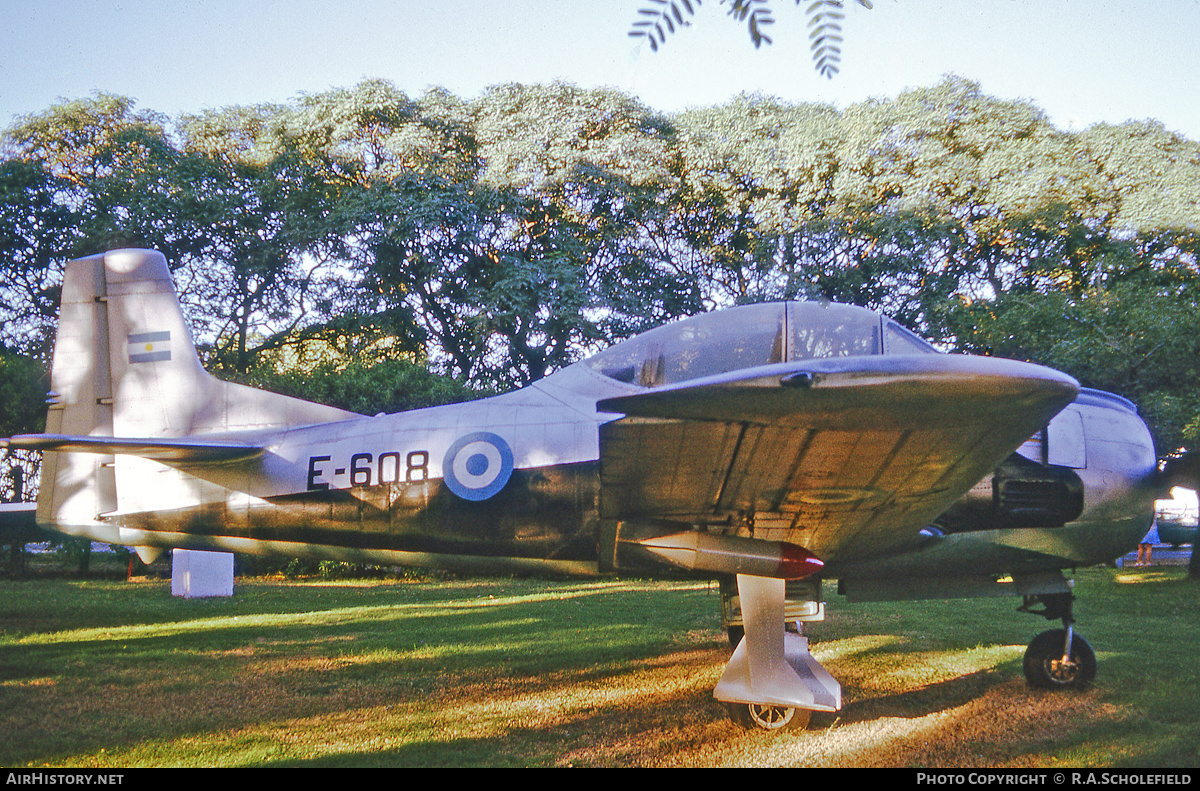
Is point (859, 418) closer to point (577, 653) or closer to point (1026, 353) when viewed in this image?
point (577, 653)

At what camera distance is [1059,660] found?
559cm

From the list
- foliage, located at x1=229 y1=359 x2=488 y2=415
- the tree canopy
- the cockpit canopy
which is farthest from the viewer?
the tree canopy

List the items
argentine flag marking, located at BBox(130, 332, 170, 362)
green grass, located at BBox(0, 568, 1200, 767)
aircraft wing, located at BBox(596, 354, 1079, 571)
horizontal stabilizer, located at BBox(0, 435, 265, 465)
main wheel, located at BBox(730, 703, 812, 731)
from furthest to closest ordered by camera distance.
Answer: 1. argentine flag marking, located at BBox(130, 332, 170, 362)
2. main wheel, located at BBox(730, 703, 812, 731)
3. green grass, located at BBox(0, 568, 1200, 767)
4. horizontal stabilizer, located at BBox(0, 435, 265, 465)
5. aircraft wing, located at BBox(596, 354, 1079, 571)

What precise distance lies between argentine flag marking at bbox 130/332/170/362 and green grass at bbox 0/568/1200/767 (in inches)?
106

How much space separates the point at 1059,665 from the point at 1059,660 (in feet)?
0.20

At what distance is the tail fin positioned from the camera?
5598 millimetres

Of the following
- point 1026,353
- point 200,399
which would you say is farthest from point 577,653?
point 1026,353

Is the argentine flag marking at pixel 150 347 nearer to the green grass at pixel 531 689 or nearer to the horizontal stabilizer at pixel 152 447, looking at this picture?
the horizontal stabilizer at pixel 152 447

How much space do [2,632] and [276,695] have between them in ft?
16.9

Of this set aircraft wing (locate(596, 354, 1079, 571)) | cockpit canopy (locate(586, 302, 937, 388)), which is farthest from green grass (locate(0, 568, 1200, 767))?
cockpit canopy (locate(586, 302, 937, 388))

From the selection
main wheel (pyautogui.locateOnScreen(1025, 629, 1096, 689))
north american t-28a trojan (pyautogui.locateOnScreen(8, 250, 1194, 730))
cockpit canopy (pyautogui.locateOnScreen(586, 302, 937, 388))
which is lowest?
main wheel (pyautogui.locateOnScreen(1025, 629, 1096, 689))

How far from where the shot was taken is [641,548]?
14.2 ft

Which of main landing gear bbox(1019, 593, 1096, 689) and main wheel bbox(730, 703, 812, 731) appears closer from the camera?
main wheel bbox(730, 703, 812, 731)

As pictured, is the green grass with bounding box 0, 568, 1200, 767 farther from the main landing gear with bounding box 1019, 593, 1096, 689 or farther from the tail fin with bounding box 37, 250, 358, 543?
the tail fin with bounding box 37, 250, 358, 543
